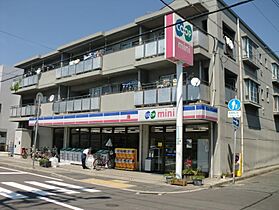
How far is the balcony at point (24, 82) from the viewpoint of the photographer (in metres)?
30.4

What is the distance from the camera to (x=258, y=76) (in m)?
24.9

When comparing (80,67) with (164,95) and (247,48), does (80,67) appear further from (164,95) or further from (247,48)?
(247,48)

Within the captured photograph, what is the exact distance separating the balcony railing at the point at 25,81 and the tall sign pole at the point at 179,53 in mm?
18386

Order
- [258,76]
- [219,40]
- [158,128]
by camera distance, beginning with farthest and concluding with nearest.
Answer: [258,76]
[158,128]
[219,40]

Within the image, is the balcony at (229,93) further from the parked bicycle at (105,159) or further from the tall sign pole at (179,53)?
the parked bicycle at (105,159)

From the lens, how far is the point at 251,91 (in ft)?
70.9

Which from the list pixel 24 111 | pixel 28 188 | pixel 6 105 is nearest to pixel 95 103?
pixel 28 188

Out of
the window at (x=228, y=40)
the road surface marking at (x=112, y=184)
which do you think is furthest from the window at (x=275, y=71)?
the road surface marking at (x=112, y=184)

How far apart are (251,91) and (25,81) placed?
21641 millimetres

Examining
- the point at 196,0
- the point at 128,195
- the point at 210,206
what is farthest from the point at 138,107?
the point at 210,206

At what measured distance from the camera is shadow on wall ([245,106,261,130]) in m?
22.1

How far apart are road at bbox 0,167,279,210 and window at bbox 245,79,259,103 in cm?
874

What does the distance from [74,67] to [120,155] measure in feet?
27.8

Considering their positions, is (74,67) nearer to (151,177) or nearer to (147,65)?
(147,65)
